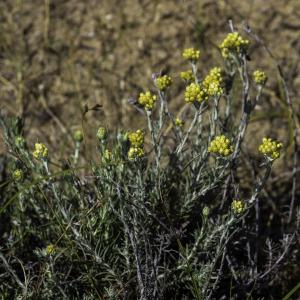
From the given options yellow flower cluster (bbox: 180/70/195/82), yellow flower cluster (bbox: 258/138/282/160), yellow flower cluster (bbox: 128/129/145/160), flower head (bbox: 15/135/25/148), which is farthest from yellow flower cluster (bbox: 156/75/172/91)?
flower head (bbox: 15/135/25/148)

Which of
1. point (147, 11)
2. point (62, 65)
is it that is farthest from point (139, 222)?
point (147, 11)

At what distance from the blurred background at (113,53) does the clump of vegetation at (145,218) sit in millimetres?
1210

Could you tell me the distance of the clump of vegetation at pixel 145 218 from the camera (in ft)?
7.65

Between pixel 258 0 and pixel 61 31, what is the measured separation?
1643 mm

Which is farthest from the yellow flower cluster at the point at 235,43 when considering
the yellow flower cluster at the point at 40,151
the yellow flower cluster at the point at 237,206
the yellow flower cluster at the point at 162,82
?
the yellow flower cluster at the point at 40,151

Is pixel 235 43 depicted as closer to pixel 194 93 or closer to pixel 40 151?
pixel 194 93

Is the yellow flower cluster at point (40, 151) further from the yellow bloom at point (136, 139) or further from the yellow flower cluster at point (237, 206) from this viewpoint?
the yellow flower cluster at point (237, 206)

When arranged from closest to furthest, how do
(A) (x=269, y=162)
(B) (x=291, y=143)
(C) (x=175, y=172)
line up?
(A) (x=269, y=162) → (C) (x=175, y=172) → (B) (x=291, y=143)

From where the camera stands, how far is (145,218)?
242 centimetres

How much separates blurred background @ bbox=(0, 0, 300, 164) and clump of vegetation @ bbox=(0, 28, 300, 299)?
1.21 metres

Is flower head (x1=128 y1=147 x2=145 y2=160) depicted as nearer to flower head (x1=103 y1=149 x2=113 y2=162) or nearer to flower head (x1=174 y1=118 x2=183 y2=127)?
flower head (x1=103 y1=149 x2=113 y2=162)

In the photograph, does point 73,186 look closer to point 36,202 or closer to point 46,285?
point 36,202

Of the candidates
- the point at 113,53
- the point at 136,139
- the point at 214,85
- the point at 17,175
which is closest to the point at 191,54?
the point at 214,85

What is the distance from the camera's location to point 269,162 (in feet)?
7.52
